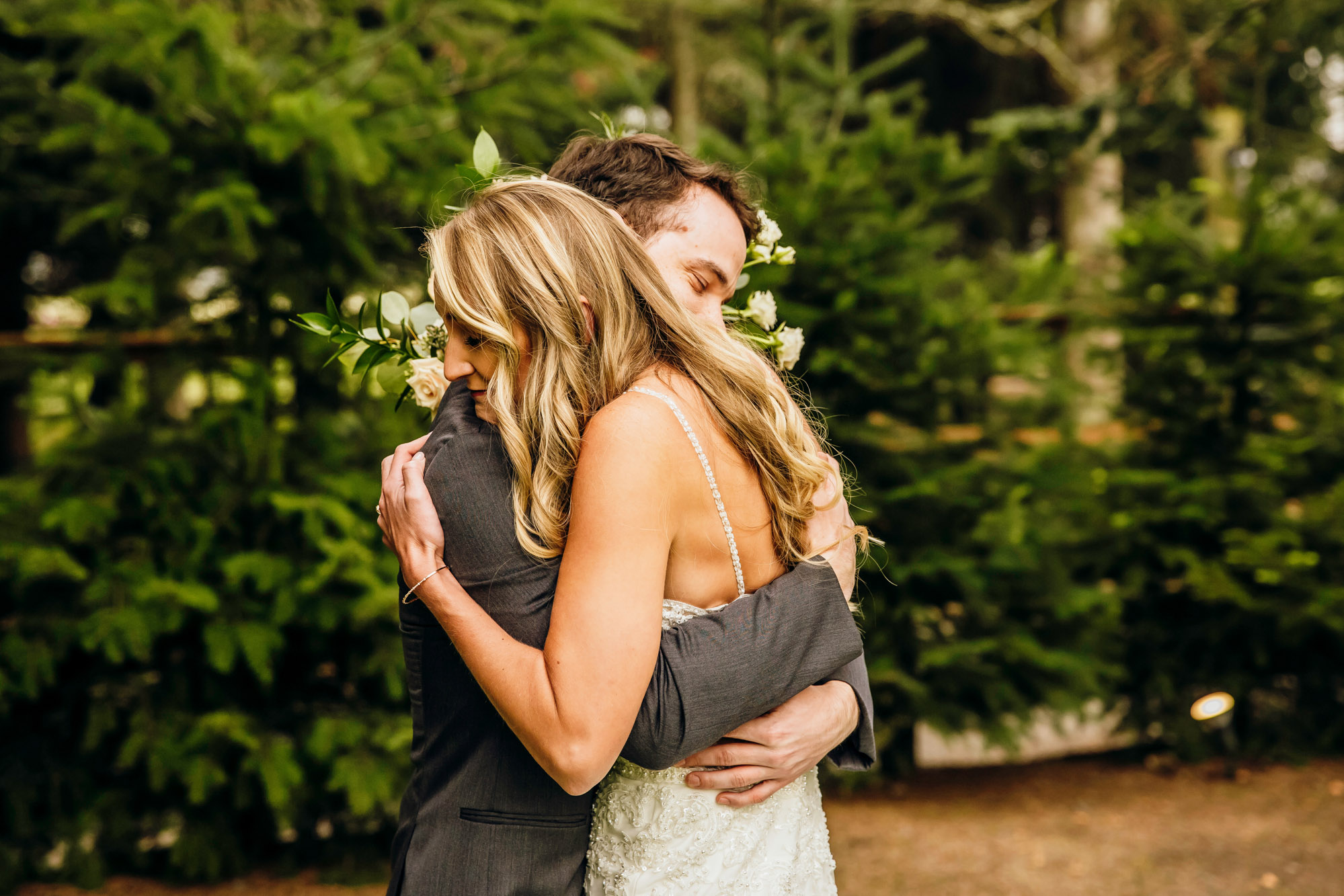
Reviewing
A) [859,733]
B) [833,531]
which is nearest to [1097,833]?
[859,733]

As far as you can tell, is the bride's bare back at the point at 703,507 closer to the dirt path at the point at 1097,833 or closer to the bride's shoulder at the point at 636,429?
the bride's shoulder at the point at 636,429

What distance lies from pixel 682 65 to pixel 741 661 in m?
8.22

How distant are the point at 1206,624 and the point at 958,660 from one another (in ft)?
6.44

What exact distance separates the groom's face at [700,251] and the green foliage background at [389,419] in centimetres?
91

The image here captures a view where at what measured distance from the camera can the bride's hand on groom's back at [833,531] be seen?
1.74 meters

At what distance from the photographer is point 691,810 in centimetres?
165

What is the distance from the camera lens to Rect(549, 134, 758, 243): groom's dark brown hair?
182 centimetres

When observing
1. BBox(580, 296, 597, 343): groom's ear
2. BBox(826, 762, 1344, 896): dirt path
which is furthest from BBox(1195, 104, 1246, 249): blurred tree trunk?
BBox(580, 296, 597, 343): groom's ear

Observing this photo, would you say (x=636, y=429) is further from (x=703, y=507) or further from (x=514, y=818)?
(x=514, y=818)

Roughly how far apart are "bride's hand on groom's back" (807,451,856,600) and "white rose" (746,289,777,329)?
0.64 meters

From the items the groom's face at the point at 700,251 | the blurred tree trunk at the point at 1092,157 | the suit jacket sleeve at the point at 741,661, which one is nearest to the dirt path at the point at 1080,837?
the blurred tree trunk at the point at 1092,157

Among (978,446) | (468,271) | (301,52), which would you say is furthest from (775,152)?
(468,271)

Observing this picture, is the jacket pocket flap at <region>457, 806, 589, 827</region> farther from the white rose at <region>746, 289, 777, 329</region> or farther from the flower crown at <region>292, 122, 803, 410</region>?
the white rose at <region>746, 289, 777, 329</region>

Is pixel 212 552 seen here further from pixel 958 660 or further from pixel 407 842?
pixel 958 660
